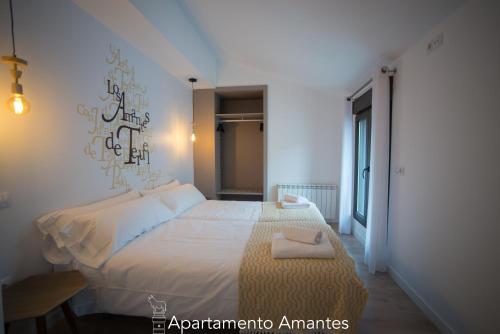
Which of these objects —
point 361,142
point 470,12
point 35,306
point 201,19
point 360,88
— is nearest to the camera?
point 35,306

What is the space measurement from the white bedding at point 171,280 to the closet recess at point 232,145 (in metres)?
2.39

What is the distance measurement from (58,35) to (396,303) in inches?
140

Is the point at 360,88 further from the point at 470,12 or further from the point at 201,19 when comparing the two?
the point at 201,19

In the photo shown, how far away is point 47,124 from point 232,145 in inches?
122

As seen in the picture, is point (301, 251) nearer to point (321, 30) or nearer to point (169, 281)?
point (169, 281)

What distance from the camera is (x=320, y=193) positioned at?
13.1ft

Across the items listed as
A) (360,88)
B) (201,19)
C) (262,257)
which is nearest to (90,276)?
(262,257)

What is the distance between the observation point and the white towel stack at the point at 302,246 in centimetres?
155

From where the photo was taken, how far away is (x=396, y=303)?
6.59ft

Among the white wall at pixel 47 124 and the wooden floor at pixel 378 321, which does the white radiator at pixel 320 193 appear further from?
the white wall at pixel 47 124

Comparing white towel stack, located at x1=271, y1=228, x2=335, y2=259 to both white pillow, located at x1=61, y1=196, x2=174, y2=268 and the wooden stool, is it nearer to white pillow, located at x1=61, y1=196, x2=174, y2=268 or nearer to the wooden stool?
white pillow, located at x1=61, y1=196, x2=174, y2=268

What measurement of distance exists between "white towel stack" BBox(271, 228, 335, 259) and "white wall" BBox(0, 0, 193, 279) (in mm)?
1687

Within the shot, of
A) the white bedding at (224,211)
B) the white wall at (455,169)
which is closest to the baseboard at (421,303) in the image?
the white wall at (455,169)

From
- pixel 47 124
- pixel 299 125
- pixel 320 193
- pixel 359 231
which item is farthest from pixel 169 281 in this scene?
pixel 299 125
